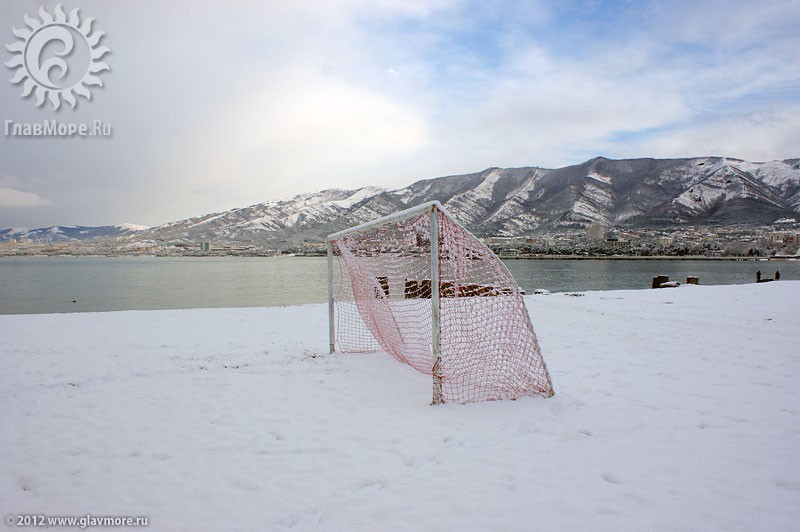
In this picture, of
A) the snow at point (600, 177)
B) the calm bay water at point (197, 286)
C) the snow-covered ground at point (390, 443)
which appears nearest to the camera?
the snow-covered ground at point (390, 443)

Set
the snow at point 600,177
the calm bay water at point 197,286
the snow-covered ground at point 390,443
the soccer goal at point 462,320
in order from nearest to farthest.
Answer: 1. the snow-covered ground at point 390,443
2. the soccer goal at point 462,320
3. the calm bay water at point 197,286
4. the snow at point 600,177

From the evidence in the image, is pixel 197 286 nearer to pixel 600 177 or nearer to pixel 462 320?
pixel 462 320

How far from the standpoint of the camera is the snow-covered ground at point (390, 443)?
105 inches

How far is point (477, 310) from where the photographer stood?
5117 millimetres

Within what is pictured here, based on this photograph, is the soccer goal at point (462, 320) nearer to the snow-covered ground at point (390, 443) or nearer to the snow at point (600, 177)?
the snow-covered ground at point (390, 443)

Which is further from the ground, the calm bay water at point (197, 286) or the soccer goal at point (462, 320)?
the soccer goal at point (462, 320)

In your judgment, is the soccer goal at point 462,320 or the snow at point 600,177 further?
the snow at point 600,177

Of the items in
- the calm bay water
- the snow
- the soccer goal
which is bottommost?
the calm bay water

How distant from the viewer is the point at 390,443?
357 centimetres

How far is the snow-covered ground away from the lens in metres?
2.66

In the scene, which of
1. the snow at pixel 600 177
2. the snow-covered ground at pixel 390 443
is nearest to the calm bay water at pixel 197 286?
the snow-covered ground at pixel 390 443

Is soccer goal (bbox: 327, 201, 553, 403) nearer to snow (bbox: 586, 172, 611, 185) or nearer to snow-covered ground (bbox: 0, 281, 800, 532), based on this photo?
snow-covered ground (bbox: 0, 281, 800, 532)

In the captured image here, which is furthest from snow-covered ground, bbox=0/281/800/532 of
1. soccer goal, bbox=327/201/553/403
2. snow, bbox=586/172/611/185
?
snow, bbox=586/172/611/185

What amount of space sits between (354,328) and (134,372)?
3.90m
